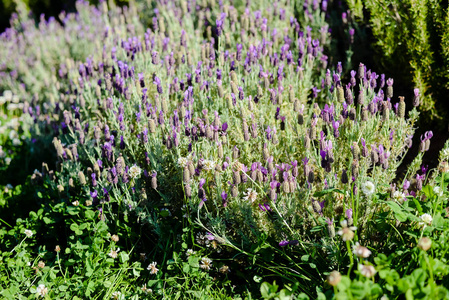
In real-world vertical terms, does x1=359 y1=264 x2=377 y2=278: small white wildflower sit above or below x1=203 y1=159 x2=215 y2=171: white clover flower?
below

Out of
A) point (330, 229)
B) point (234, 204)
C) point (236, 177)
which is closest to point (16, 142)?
point (234, 204)

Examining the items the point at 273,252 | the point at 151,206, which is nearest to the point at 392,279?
the point at 273,252

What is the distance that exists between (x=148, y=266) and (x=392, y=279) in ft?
4.55

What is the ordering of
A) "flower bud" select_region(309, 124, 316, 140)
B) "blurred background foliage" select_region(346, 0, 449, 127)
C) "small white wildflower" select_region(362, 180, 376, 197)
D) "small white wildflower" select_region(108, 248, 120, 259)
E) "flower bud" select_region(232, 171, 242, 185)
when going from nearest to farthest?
"small white wildflower" select_region(362, 180, 376, 197), "flower bud" select_region(232, 171, 242, 185), "flower bud" select_region(309, 124, 316, 140), "small white wildflower" select_region(108, 248, 120, 259), "blurred background foliage" select_region(346, 0, 449, 127)

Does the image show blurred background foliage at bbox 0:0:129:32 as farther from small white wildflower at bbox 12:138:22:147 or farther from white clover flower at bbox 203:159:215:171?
white clover flower at bbox 203:159:215:171

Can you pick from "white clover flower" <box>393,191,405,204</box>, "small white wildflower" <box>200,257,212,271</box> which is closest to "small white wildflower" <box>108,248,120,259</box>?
"small white wildflower" <box>200,257,212,271</box>

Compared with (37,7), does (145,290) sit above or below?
below

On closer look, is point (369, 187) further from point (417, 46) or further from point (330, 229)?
point (417, 46)

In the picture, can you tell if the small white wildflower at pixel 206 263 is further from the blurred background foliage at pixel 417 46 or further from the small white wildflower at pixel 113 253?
the blurred background foliage at pixel 417 46

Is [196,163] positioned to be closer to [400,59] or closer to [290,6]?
[400,59]

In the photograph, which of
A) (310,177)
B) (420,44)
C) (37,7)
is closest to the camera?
(310,177)

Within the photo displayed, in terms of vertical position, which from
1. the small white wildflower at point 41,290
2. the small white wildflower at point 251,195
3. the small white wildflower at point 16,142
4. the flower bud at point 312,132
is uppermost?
the flower bud at point 312,132

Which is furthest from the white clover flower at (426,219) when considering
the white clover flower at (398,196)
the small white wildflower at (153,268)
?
the small white wildflower at (153,268)

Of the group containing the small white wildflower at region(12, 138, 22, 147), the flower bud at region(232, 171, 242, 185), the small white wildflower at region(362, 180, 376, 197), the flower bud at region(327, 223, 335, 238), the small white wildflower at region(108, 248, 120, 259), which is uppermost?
the small white wildflower at region(362, 180, 376, 197)
